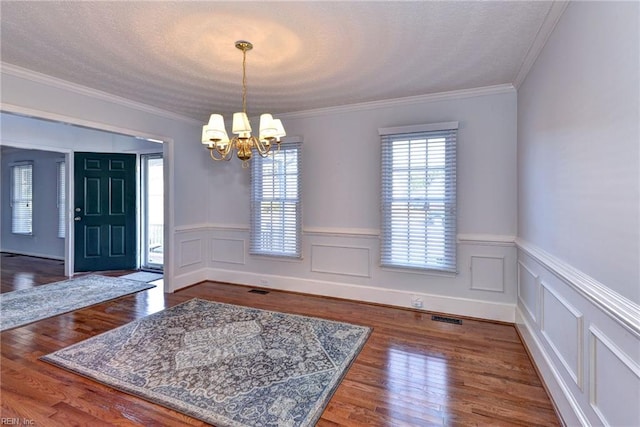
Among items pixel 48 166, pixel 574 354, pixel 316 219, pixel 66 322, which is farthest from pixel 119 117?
pixel 574 354

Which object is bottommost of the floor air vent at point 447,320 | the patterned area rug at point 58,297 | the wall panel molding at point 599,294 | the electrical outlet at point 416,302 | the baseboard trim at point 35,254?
the floor air vent at point 447,320

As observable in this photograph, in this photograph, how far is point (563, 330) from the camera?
1.95m

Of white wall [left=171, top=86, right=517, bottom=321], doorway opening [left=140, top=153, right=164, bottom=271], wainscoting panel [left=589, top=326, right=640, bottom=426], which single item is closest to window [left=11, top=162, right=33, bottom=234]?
doorway opening [left=140, top=153, right=164, bottom=271]

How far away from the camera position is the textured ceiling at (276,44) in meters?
2.07

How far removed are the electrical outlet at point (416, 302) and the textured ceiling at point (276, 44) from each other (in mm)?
2489

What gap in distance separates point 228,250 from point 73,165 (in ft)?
11.6

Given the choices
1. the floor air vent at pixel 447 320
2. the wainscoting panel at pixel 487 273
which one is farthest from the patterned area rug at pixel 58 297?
the wainscoting panel at pixel 487 273

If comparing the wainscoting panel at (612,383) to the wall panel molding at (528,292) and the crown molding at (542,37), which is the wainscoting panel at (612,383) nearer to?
the wall panel molding at (528,292)

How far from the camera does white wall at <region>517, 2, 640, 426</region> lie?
124 cm

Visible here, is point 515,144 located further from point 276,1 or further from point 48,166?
point 48,166

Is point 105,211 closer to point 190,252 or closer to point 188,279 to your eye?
point 190,252

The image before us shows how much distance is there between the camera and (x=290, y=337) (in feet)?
9.97

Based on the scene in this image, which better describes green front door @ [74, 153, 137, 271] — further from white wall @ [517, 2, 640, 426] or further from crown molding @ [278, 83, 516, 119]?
white wall @ [517, 2, 640, 426]

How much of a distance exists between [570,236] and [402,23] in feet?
5.87
